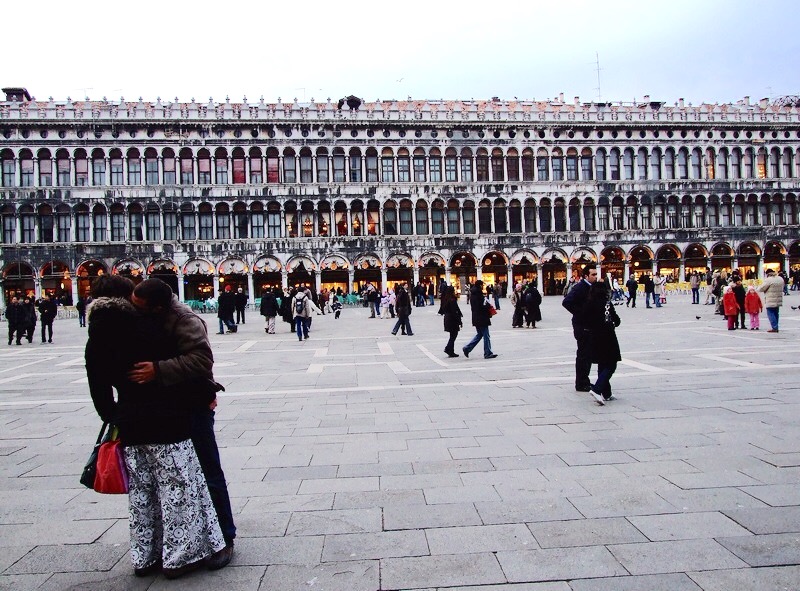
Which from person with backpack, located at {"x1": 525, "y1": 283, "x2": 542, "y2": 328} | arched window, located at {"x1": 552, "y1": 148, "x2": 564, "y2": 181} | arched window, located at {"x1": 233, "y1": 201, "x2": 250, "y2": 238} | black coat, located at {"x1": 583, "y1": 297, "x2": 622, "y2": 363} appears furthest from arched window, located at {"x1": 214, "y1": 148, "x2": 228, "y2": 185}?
black coat, located at {"x1": 583, "y1": 297, "x2": 622, "y2": 363}

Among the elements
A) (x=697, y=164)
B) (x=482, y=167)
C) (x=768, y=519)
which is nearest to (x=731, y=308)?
(x=768, y=519)

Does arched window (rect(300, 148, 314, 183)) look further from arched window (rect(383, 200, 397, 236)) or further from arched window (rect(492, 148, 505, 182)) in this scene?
arched window (rect(492, 148, 505, 182))

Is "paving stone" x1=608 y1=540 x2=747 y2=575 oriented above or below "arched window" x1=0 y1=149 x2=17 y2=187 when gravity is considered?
below

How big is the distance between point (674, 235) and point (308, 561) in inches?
2083

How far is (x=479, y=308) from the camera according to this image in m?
11.6

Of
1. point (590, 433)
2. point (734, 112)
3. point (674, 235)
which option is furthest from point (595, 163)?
point (590, 433)

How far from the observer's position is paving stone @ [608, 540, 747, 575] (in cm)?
319

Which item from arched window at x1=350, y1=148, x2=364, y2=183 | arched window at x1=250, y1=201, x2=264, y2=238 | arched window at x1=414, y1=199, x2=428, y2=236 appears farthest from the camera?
arched window at x1=414, y1=199, x2=428, y2=236

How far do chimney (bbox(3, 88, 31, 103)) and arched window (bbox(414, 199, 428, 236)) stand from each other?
3069 centimetres

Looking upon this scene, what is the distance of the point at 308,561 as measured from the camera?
342 cm

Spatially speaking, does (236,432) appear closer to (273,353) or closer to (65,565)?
(65,565)

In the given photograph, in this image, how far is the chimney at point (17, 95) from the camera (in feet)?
149

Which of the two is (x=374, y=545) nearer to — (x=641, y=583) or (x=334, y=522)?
(x=334, y=522)

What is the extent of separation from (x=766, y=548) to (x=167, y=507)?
333 centimetres
